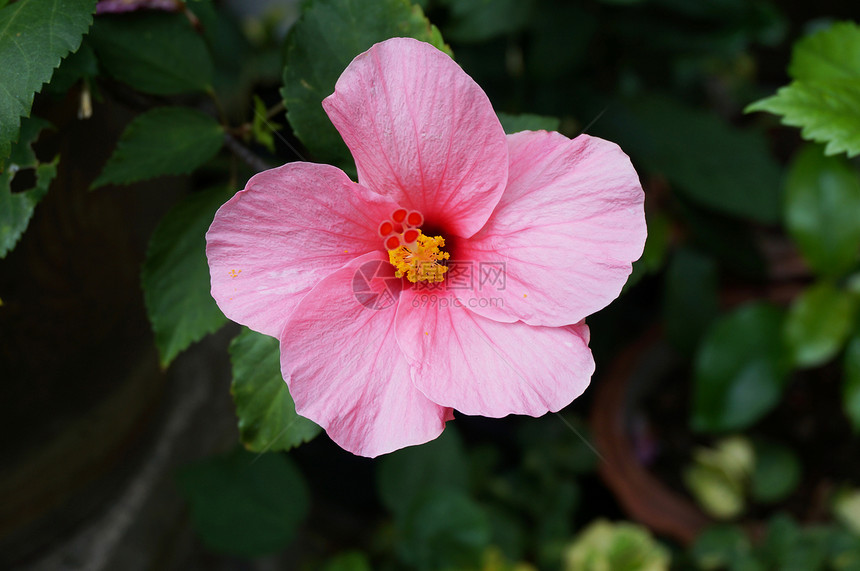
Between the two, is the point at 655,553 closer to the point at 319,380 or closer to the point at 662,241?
the point at 662,241

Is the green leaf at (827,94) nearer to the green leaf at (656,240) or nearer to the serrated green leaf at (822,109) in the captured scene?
the serrated green leaf at (822,109)

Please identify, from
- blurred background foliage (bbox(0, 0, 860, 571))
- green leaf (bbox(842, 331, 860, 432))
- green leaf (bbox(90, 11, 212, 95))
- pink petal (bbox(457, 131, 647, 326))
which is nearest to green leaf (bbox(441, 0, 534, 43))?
blurred background foliage (bbox(0, 0, 860, 571))

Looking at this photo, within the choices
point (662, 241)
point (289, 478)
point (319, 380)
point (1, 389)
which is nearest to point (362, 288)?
point (319, 380)

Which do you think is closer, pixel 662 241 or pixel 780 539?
pixel 780 539

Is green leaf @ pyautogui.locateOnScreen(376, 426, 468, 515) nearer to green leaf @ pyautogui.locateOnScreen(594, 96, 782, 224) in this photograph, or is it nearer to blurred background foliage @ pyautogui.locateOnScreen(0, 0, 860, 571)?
blurred background foliage @ pyautogui.locateOnScreen(0, 0, 860, 571)

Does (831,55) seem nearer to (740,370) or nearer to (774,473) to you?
(740,370)

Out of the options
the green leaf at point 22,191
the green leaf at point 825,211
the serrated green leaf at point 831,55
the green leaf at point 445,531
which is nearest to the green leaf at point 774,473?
the green leaf at point 825,211
